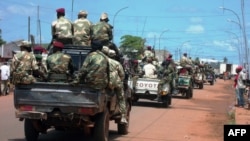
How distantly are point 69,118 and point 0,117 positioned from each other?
22.9ft

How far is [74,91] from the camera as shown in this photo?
34.8ft

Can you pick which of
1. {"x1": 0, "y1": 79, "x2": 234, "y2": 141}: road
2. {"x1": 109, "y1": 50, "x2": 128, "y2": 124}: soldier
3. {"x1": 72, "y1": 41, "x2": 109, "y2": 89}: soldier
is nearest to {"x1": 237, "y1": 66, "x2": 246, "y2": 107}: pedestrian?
{"x1": 0, "y1": 79, "x2": 234, "y2": 141}: road

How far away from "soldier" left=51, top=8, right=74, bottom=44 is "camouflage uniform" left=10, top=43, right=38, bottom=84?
1.62 meters

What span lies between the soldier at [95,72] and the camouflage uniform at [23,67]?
1114 millimetres

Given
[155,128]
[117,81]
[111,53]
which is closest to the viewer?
[117,81]

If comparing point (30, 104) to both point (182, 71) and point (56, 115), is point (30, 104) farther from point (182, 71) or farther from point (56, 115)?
point (182, 71)

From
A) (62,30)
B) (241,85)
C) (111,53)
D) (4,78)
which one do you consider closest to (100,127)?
(111,53)

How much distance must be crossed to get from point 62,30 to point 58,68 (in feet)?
7.20

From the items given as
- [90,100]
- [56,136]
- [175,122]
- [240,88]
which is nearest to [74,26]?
[56,136]

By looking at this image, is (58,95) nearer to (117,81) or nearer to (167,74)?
(117,81)

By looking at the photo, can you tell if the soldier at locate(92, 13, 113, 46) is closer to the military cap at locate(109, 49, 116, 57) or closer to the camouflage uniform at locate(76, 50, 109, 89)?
the military cap at locate(109, 49, 116, 57)

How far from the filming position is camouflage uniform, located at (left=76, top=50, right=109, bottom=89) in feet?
35.2

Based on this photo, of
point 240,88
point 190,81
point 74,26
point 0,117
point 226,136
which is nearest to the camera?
point 226,136

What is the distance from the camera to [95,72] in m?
10.8
